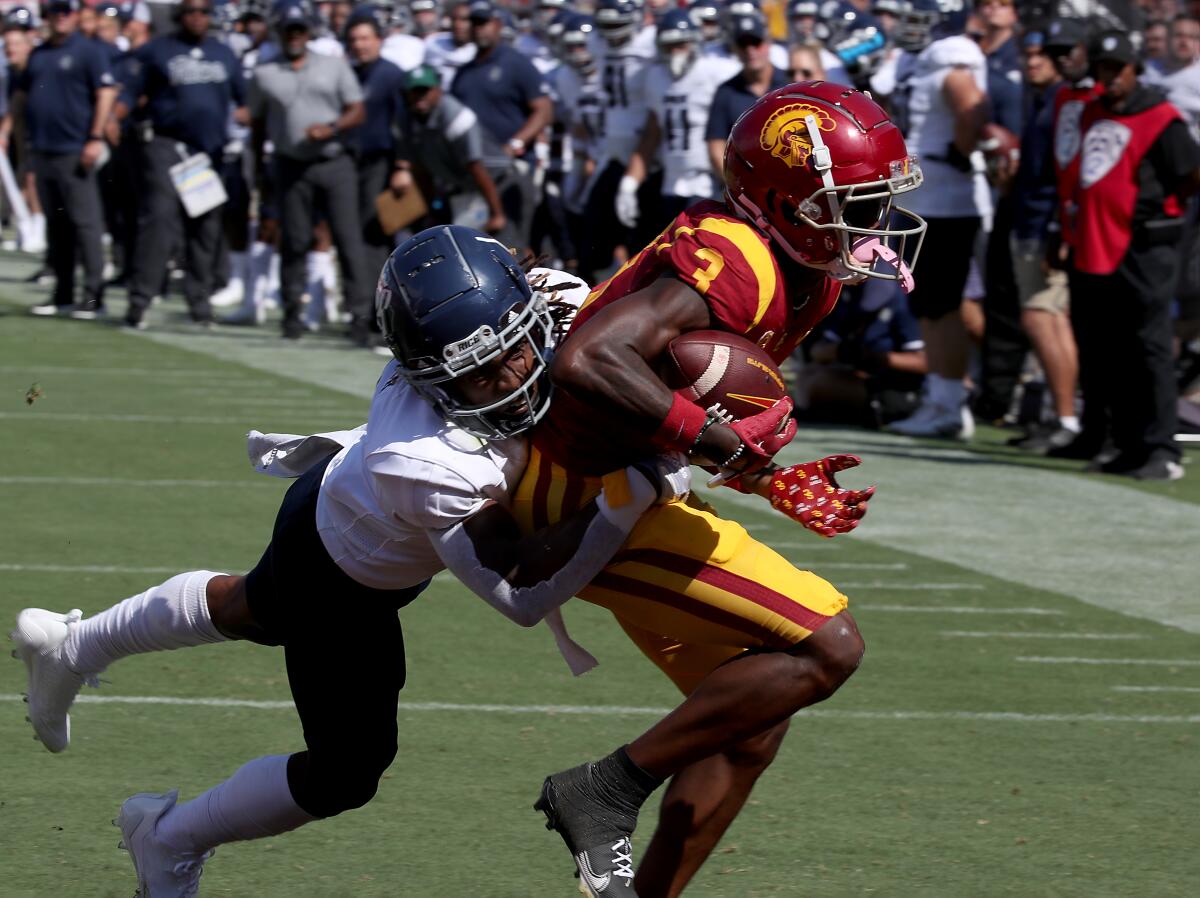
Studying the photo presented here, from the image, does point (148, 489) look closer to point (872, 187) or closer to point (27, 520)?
point (27, 520)

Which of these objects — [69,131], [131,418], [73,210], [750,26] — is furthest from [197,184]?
[750,26]

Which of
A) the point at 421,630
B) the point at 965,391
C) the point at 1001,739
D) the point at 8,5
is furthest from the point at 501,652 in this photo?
the point at 8,5

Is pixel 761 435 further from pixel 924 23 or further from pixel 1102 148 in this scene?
pixel 924 23

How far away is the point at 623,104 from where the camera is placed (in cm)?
1341

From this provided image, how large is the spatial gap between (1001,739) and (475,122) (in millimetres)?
8408

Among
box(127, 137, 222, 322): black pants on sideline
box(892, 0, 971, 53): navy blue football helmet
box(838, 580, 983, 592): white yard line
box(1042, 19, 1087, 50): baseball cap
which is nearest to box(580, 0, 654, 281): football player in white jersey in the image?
box(892, 0, 971, 53): navy blue football helmet

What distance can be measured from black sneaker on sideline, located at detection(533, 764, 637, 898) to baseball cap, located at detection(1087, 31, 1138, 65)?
634 centimetres

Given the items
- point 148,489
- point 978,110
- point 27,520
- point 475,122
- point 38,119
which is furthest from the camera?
point 38,119

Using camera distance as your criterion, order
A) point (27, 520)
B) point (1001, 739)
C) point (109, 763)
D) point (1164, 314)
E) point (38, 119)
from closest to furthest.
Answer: point (109, 763) → point (1001, 739) → point (27, 520) → point (1164, 314) → point (38, 119)

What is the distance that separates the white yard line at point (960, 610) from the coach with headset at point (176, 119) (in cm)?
816

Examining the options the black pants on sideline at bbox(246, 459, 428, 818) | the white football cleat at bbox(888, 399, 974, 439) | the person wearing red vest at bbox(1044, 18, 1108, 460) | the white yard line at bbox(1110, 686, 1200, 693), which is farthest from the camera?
the white football cleat at bbox(888, 399, 974, 439)

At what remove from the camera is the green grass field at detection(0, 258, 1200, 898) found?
4168 millimetres

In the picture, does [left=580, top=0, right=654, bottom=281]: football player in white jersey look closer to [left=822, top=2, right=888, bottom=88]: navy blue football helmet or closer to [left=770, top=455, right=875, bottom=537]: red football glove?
[left=822, top=2, right=888, bottom=88]: navy blue football helmet

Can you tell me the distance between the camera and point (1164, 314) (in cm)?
936
